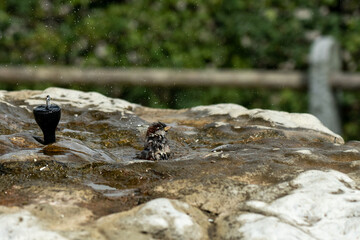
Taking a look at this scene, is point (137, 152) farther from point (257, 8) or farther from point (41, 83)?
point (257, 8)

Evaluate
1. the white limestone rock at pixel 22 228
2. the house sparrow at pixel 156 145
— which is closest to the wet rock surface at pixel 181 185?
the white limestone rock at pixel 22 228

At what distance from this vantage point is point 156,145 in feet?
12.3

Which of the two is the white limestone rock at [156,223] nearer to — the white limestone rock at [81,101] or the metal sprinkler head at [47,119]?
the metal sprinkler head at [47,119]

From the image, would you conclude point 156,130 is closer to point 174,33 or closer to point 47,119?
point 47,119

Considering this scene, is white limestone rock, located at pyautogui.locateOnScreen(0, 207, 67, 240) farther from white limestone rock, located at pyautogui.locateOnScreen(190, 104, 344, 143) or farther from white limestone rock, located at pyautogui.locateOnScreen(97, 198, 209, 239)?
white limestone rock, located at pyautogui.locateOnScreen(190, 104, 344, 143)

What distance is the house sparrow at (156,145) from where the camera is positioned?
3742mm

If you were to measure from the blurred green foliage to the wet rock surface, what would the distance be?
4.35 metres

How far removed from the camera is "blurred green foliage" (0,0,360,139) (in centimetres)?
881

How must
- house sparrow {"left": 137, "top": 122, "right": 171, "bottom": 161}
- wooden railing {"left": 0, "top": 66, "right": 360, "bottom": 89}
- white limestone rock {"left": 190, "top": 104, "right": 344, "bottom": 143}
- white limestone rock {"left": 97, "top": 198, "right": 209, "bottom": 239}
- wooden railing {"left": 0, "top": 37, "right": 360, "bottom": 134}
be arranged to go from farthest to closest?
wooden railing {"left": 0, "top": 66, "right": 360, "bottom": 89} → wooden railing {"left": 0, "top": 37, "right": 360, "bottom": 134} → white limestone rock {"left": 190, "top": 104, "right": 344, "bottom": 143} → house sparrow {"left": 137, "top": 122, "right": 171, "bottom": 161} → white limestone rock {"left": 97, "top": 198, "right": 209, "bottom": 239}

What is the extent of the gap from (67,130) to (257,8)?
201 inches

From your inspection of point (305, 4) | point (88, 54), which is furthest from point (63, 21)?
point (305, 4)

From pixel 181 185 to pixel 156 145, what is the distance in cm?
74

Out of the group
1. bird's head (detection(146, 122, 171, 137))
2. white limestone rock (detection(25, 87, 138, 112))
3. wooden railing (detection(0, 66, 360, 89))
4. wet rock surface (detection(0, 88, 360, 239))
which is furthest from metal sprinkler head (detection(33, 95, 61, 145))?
wooden railing (detection(0, 66, 360, 89))

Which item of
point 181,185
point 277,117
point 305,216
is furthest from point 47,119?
point 277,117
